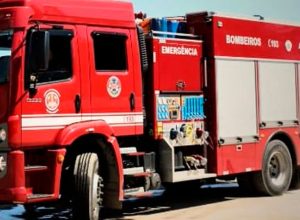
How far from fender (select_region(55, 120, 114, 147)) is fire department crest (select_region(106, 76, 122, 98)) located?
492 millimetres

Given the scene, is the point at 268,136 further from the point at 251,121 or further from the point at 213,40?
the point at 213,40

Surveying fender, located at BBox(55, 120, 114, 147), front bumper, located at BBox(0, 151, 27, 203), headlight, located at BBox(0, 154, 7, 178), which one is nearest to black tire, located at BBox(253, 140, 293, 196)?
fender, located at BBox(55, 120, 114, 147)

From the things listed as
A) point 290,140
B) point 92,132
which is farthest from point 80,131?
point 290,140

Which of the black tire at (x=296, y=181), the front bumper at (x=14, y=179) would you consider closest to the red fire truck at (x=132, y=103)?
the front bumper at (x=14, y=179)

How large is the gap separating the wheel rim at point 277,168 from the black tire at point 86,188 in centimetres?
479

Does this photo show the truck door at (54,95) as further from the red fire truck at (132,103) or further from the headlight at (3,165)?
the headlight at (3,165)

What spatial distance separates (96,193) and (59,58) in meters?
1.95

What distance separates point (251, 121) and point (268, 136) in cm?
64

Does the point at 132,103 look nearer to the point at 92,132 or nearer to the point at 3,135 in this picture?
the point at 92,132

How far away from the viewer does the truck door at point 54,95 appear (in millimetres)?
7965

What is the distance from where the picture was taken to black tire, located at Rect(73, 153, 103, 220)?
8.34 metres

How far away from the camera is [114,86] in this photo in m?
9.01

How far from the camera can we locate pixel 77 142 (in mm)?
8539

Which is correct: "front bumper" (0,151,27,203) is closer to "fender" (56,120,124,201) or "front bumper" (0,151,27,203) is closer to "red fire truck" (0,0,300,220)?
"red fire truck" (0,0,300,220)
